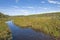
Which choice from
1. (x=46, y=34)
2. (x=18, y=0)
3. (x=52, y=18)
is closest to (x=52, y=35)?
(x=46, y=34)

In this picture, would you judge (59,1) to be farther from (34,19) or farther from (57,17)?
(34,19)

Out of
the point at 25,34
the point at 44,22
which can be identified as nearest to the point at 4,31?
the point at 25,34

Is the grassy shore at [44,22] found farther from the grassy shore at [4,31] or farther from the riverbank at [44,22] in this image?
the grassy shore at [4,31]

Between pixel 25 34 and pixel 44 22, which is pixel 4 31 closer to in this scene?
pixel 25 34

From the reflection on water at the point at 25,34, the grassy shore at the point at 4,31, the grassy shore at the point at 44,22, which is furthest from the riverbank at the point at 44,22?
the grassy shore at the point at 4,31

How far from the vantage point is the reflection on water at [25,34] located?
14.8 ft

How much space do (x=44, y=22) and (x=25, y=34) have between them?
2.66 ft

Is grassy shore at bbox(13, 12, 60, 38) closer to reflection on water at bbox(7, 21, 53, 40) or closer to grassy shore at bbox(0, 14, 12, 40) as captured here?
reflection on water at bbox(7, 21, 53, 40)

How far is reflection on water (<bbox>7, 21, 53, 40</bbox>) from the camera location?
178 inches

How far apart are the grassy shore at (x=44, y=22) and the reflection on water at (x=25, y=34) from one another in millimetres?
180

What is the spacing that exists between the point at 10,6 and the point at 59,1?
5.93ft

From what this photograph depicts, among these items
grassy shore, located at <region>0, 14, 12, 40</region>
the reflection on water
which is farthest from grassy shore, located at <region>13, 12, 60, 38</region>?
grassy shore, located at <region>0, 14, 12, 40</region>

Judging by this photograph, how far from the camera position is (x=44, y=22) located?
4.71 m

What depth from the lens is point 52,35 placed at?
464 centimetres
